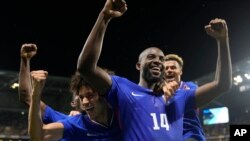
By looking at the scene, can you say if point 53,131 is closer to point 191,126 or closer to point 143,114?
point 143,114

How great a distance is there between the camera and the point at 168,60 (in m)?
3.75

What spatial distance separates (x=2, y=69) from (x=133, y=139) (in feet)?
47.0

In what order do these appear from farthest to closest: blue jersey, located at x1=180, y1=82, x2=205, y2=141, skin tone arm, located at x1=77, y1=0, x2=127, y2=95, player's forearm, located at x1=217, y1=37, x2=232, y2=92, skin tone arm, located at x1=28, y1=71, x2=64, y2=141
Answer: blue jersey, located at x1=180, y1=82, x2=205, y2=141, player's forearm, located at x1=217, y1=37, x2=232, y2=92, skin tone arm, located at x1=28, y1=71, x2=64, y2=141, skin tone arm, located at x1=77, y1=0, x2=127, y2=95

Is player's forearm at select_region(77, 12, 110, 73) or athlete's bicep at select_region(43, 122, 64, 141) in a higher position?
player's forearm at select_region(77, 12, 110, 73)

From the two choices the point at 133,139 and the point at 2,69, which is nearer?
the point at 133,139

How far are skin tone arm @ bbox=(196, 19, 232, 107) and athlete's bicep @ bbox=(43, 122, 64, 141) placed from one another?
991 millimetres

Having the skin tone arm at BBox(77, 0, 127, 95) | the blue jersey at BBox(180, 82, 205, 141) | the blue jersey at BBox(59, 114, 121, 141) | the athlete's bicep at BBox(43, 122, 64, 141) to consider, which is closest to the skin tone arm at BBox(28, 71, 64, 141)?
the athlete's bicep at BBox(43, 122, 64, 141)

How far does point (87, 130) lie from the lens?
2.74m

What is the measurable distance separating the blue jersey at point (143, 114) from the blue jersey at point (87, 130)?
0.39ft

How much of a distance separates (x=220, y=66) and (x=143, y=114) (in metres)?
0.66

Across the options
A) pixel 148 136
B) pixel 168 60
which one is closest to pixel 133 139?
pixel 148 136

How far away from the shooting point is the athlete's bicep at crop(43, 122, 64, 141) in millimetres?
2623

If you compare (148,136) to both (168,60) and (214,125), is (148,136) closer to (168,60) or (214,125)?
(168,60)

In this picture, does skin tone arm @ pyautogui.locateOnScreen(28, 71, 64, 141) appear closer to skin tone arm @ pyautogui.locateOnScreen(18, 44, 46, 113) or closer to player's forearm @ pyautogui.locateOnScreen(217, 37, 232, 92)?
skin tone arm @ pyautogui.locateOnScreen(18, 44, 46, 113)
